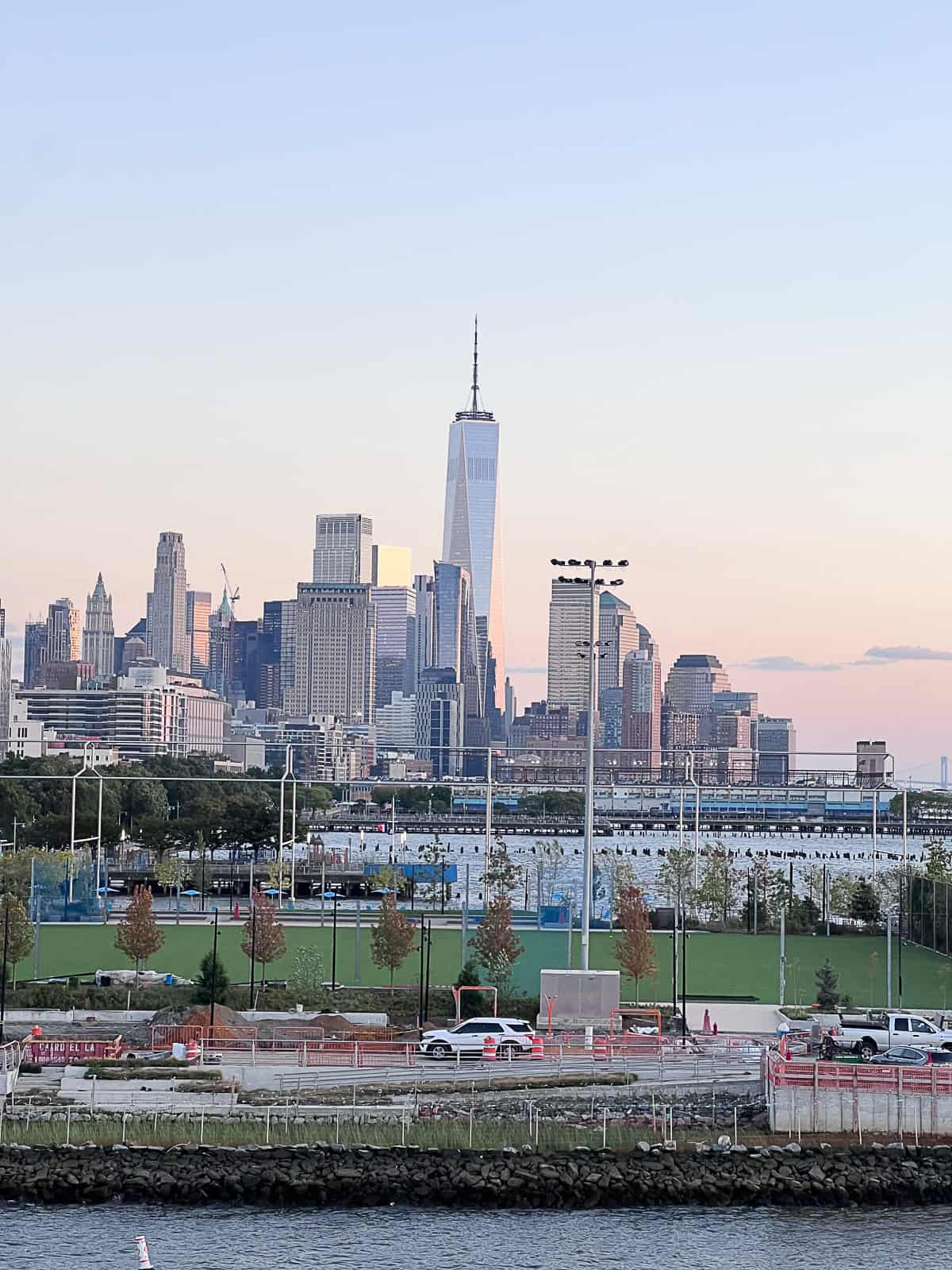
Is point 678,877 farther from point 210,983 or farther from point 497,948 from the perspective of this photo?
point 210,983

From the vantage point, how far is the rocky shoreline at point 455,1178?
25719 mm

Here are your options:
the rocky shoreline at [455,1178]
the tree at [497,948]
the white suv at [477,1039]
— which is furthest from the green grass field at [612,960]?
the rocky shoreline at [455,1178]

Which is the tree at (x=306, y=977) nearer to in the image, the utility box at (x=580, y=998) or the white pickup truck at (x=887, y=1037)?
the utility box at (x=580, y=998)

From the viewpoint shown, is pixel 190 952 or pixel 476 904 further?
pixel 476 904

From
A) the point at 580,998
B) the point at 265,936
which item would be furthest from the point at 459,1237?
the point at 265,936

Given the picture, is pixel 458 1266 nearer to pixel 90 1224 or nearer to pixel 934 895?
pixel 90 1224

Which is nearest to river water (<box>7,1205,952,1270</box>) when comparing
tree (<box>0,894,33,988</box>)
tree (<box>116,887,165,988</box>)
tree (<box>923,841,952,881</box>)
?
tree (<box>116,887,165,988</box>)

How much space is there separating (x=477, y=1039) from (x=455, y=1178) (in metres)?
7.53

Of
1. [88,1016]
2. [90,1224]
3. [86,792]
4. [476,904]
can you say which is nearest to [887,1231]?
[90,1224]

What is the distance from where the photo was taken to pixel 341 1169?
85.8 ft

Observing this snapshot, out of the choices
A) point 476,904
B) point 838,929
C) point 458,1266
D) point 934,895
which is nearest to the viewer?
point 458,1266

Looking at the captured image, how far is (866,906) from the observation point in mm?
57469

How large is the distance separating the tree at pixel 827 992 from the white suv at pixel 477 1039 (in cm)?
880

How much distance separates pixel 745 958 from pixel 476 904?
99.2 feet
